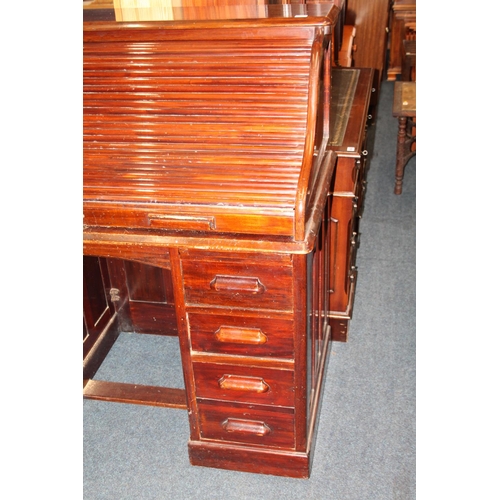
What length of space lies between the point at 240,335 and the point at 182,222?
1.47 feet

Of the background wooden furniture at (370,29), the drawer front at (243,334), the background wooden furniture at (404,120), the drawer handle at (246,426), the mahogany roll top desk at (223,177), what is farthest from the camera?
the background wooden furniture at (370,29)

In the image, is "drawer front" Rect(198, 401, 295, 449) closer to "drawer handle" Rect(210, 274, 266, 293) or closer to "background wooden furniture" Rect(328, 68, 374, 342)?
"drawer handle" Rect(210, 274, 266, 293)

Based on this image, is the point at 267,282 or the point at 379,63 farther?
the point at 379,63

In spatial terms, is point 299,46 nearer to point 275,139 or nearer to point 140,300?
point 275,139

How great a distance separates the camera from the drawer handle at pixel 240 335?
79.8 inches

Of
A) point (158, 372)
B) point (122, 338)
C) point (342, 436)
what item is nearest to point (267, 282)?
point (342, 436)

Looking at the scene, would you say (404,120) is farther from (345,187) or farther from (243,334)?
(243,334)

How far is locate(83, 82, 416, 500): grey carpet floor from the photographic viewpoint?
231cm

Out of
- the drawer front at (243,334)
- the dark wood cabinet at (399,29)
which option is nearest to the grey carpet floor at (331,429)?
the drawer front at (243,334)

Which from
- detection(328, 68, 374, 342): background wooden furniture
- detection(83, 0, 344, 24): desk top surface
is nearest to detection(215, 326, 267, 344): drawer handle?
detection(328, 68, 374, 342): background wooden furniture

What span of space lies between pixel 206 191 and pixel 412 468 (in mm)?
1363

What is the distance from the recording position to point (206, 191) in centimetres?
184

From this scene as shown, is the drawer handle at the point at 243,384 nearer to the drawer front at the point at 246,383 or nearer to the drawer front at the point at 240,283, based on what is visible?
the drawer front at the point at 246,383

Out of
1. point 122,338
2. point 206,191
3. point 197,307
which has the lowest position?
point 122,338
